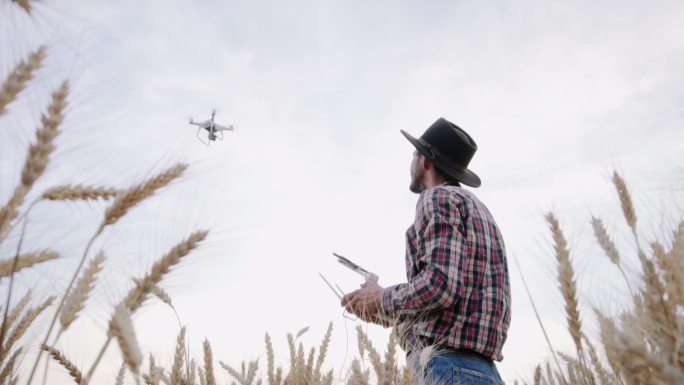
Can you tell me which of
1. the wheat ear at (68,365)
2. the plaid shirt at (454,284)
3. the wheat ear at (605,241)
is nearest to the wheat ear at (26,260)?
the wheat ear at (68,365)

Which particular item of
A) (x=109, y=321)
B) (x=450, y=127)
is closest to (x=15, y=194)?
Answer: (x=109, y=321)

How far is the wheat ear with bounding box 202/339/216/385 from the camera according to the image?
2.63m

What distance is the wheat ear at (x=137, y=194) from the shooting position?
1.58m

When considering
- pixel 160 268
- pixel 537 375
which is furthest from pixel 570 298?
pixel 537 375

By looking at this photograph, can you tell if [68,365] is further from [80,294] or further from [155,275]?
[155,275]

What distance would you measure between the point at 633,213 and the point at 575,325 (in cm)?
67

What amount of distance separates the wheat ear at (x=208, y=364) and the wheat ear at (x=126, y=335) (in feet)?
4.47

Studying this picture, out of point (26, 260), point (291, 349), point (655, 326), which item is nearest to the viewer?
point (655, 326)

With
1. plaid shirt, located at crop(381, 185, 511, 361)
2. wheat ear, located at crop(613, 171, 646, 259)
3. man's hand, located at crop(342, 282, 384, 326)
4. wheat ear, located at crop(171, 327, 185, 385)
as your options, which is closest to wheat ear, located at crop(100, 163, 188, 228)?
wheat ear, located at crop(171, 327, 185, 385)

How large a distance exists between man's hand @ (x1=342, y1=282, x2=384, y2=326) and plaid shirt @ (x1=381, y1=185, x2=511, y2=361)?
10 cm

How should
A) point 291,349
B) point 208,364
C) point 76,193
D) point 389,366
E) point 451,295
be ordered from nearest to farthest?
point 76,193, point 389,366, point 451,295, point 208,364, point 291,349

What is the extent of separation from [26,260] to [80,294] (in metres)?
0.27

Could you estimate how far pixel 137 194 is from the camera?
166 cm

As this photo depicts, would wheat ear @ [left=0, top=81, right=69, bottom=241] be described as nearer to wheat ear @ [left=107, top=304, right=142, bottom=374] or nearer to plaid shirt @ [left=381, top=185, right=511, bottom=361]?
wheat ear @ [left=107, top=304, right=142, bottom=374]
